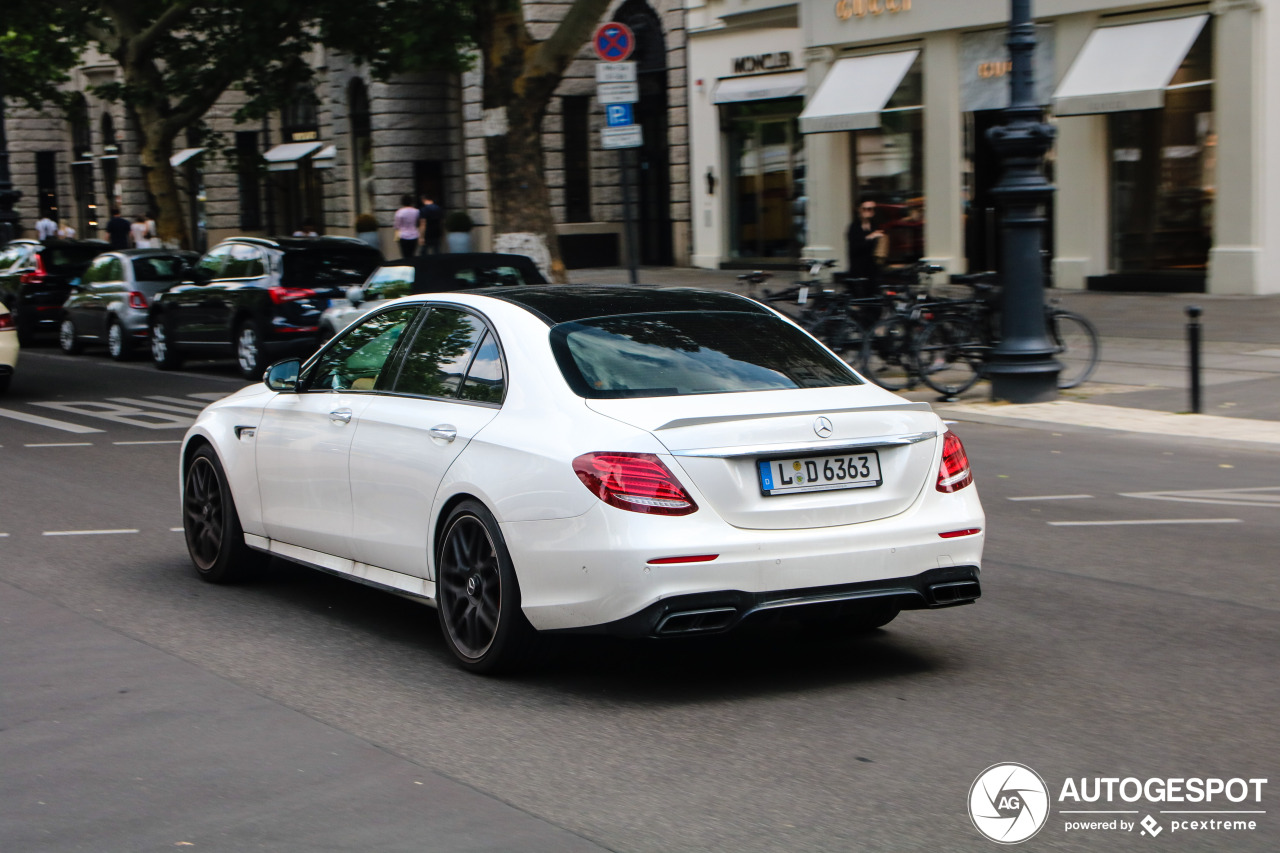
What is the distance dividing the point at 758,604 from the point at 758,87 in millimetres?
26491

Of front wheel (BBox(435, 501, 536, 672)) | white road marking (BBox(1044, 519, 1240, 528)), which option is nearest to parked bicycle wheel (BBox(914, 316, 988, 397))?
white road marking (BBox(1044, 519, 1240, 528))

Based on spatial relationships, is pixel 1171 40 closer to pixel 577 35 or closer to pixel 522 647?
pixel 577 35

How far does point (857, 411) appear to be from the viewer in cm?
570

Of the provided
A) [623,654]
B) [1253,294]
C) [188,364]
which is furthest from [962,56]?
[623,654]

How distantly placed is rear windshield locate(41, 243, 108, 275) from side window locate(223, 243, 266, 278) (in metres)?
6.83

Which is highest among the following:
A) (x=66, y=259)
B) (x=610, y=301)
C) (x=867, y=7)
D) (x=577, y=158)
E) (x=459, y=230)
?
(x=867, y=7)

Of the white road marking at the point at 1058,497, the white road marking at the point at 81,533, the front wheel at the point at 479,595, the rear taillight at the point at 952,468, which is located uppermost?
the rear taillight at the point at 952,468

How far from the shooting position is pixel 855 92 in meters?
27.6

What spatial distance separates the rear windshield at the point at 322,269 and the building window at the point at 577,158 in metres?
18.8

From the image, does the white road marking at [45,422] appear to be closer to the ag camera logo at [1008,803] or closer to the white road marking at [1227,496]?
the white road marking at [1227,496]

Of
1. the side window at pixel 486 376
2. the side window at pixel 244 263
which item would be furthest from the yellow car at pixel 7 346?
the side window at pixel 486 376

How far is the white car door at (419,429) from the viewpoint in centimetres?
608

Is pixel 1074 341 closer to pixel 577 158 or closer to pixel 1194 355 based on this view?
pixel 1194 355

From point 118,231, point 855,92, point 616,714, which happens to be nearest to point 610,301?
point 616,714
